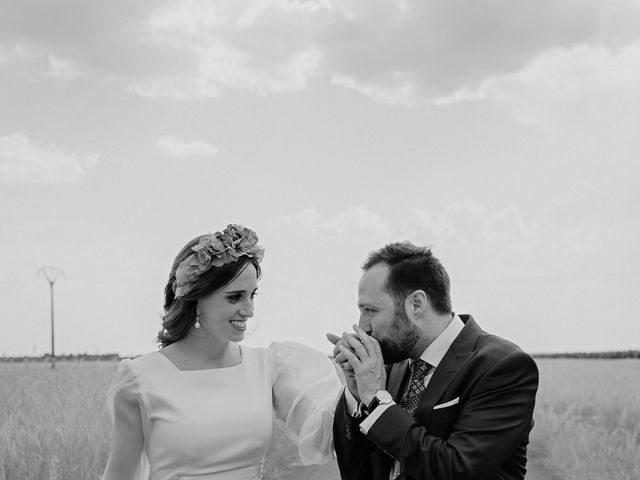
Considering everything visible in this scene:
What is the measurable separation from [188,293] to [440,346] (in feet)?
4.51

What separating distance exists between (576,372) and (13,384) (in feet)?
44.0

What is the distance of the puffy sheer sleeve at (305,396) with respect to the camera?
13.7ft

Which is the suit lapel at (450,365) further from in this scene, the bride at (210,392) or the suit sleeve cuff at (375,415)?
the bride at (210,392)

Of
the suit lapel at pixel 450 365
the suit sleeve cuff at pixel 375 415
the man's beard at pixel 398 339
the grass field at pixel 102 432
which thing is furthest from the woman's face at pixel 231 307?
the grass field at pixel 102 432

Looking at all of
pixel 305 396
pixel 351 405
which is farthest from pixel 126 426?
pixel 351 405

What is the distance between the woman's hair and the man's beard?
0.94 meters

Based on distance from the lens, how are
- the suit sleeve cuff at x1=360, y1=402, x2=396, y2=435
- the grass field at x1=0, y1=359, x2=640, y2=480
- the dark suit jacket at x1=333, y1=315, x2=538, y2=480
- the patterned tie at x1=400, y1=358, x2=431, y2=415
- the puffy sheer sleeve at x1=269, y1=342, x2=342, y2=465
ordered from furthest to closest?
the grass field at x1=0, y1=359, x2=640, y2=480 → the puffy sheer sleeve at x1=269, y1=342, x2=342, y2=465 → the patterned tie at x1=400, y1=358, x2=431, y2=415 → the suit sleeve cuff at x1=360, y1=402, x2=396, y2=435 → the dark suit jacket at x1=333, y1=315, x2=538, y2=480

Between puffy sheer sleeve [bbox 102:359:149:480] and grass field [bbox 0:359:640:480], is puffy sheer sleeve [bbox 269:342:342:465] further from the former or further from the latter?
grass field [bbox 0:359:640:480]

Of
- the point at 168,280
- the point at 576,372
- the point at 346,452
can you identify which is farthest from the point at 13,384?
the point at 576,372

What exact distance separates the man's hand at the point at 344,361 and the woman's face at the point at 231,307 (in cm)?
50

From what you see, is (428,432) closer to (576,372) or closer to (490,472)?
(490,472)

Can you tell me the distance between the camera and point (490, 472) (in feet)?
11.4

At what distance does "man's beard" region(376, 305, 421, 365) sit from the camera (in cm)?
372

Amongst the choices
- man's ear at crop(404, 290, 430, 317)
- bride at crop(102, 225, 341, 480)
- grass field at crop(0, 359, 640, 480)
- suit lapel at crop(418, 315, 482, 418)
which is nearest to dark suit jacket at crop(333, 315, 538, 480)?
suit lapel at crop(418, 315, 482, 418)
